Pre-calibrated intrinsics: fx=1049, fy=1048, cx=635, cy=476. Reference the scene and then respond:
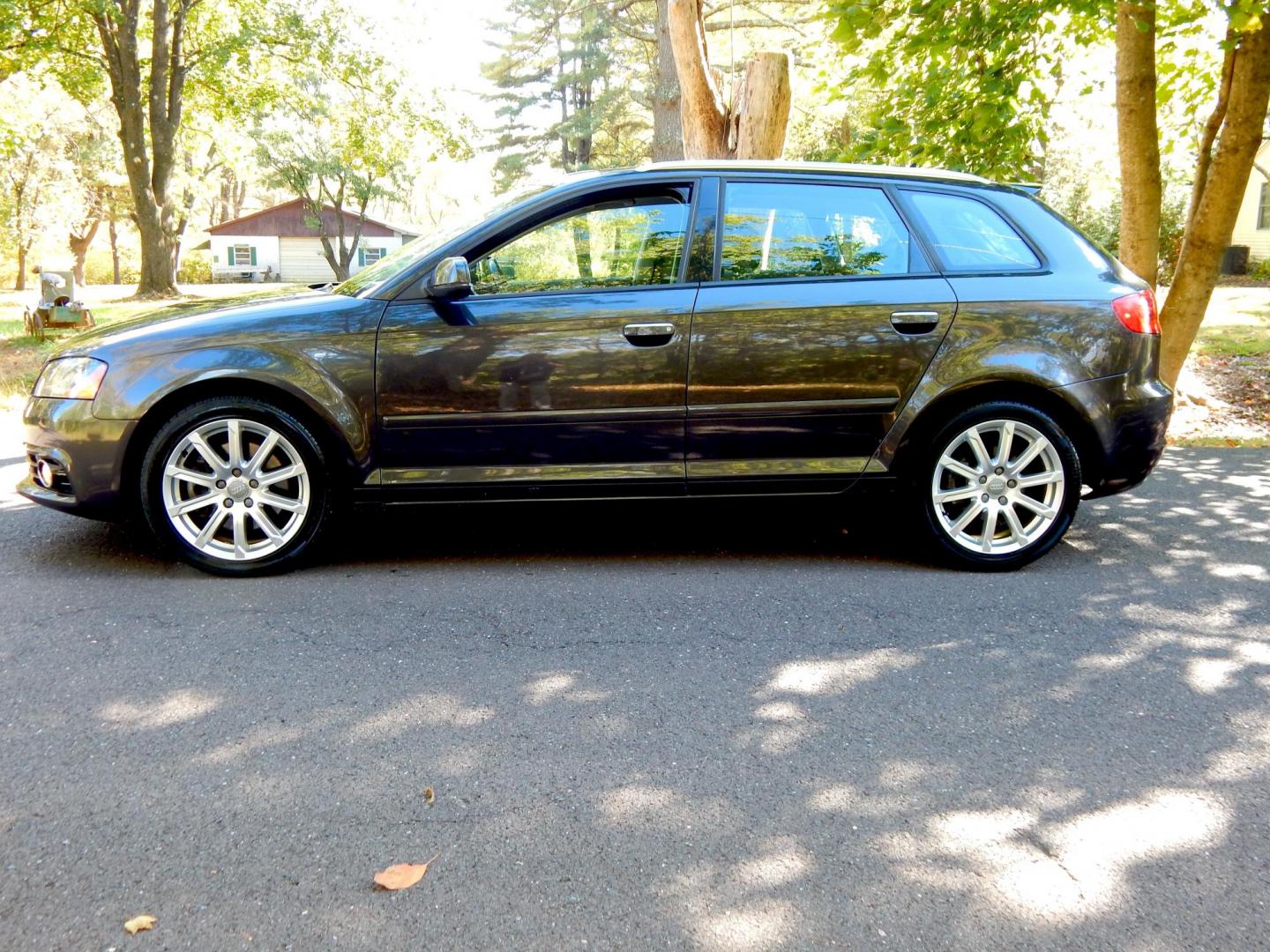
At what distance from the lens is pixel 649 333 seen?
4.68m

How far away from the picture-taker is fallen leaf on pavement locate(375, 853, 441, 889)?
243cm

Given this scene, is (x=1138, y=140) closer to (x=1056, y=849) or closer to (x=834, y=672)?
(x=834, y=672)

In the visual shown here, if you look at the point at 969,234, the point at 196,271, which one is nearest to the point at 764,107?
the point at 969,234

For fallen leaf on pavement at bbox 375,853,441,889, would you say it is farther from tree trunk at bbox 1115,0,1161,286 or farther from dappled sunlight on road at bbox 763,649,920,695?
tree trunk at bbox 1115,0,1161,286

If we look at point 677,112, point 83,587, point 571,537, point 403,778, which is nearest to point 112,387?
point 83,587

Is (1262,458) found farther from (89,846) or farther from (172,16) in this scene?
(172,16)

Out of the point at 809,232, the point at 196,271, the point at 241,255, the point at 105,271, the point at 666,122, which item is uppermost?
the point at 241,255

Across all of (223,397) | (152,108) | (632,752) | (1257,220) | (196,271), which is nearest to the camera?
(632,752)

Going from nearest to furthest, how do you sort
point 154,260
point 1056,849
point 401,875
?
1. point 401,875
2. point 1056,849
3. point 154,260

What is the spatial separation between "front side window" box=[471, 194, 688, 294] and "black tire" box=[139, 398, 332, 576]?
1.05 metres

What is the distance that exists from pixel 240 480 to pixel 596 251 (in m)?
1.90

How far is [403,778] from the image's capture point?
2914 millimetres

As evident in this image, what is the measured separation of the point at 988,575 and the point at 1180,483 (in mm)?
2993

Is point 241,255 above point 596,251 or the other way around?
above
